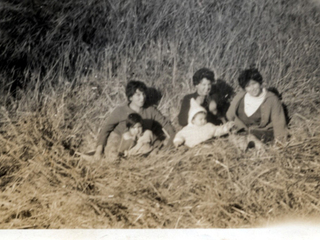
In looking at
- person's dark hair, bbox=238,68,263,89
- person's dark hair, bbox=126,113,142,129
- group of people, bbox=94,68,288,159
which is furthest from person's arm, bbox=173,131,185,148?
person's dark hair, bbox=238,68,263,89

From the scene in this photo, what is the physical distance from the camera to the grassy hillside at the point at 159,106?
2.39 metres

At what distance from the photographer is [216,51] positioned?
2582 millimetres

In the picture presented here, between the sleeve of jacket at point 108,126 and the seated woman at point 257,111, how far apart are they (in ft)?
2.24

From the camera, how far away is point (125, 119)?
2500 mm

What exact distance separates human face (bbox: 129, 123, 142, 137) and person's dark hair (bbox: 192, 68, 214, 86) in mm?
434

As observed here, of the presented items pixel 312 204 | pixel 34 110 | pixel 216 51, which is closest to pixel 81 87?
pixel 34 110

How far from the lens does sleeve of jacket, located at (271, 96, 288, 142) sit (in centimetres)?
250

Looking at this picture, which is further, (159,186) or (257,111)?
(257,111)

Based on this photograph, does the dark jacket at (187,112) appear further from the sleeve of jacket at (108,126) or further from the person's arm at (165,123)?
the sleeve of jacket at (108,126)

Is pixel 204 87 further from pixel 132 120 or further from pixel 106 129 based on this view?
pixel 106 129

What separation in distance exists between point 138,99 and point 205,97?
1.36 ft

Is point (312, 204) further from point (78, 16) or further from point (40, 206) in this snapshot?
point (78, 16)

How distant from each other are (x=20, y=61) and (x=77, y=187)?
85cm

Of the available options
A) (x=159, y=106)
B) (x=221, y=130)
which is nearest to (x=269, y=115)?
(x=221, y=130)
